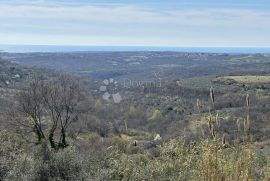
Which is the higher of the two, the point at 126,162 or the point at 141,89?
the point at 126,162

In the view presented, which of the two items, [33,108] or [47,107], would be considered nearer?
[33,108]

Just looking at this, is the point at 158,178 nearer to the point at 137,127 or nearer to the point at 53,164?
the point at 53,164

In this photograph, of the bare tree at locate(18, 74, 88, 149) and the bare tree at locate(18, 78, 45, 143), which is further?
the bare tree at locate(18, 74, 88, 149)

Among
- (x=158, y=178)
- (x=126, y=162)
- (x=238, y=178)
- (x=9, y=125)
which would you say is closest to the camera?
(x=238, y=178)

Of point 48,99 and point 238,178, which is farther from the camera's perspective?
point 48,99

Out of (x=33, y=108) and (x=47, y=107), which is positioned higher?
(x=33, y=108)

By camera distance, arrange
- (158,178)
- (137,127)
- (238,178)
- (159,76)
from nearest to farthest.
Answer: (238,178), (158,178), (137,127), (159,76)

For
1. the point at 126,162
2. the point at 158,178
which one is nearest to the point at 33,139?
the point at 126,162

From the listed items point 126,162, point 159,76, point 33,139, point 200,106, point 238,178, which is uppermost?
point 200,106

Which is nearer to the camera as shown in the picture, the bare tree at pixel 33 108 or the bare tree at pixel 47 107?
the bare tree at pixel 33 108
